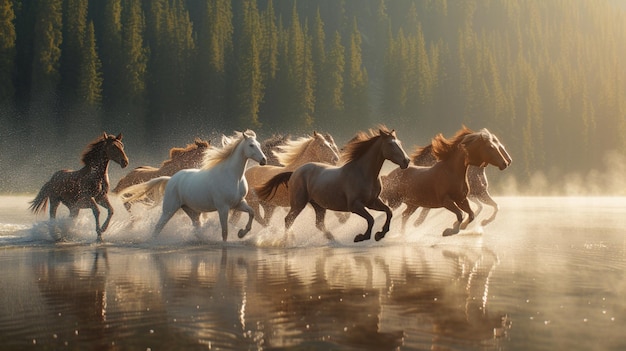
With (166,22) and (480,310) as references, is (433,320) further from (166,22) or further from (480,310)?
(166,22)

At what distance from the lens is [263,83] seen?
87.8 meters

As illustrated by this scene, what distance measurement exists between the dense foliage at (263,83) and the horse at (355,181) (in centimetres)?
5916

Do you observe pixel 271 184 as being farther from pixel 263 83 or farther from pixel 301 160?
pixel 263 83

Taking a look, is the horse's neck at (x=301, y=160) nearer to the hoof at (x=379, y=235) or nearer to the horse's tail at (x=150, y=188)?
the horse's tail at (x=150, y=188)

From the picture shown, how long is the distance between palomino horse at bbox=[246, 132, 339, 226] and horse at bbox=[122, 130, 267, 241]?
1884 millimetres

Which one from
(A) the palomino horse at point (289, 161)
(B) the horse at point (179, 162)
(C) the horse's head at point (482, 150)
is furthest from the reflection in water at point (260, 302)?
(B) the horse at point (179, 162)

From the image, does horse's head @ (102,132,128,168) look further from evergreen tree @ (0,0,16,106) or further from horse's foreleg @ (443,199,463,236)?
evergreen tree @ (0,0,16,106)

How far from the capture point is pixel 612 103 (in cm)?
11612

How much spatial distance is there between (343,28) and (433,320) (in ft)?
434

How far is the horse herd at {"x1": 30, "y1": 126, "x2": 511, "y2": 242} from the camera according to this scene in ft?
49.9

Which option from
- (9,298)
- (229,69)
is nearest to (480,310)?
(9,298)

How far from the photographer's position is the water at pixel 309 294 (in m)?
6.36

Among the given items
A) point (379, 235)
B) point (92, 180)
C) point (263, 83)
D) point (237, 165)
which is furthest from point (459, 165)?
point (263, 83)

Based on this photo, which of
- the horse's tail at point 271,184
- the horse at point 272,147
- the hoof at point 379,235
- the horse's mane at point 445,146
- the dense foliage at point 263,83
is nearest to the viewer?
the hoof at point 379,235
